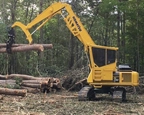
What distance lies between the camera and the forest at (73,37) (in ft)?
84.4

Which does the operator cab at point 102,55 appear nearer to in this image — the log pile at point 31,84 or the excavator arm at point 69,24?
the excavator arm at point 69,24

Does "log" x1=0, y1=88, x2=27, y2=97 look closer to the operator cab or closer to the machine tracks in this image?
the machine tracks

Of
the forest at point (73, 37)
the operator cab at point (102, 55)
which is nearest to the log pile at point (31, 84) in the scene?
the forest at point (73, 37)

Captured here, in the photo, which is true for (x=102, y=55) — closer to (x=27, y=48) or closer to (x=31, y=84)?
(x=27, y=48)

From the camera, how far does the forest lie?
25734 millimetres

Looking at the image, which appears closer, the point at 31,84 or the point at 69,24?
the point at 69,24

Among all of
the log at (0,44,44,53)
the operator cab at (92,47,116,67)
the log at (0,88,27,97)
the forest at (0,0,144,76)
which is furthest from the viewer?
the forest at (0,0,144,76)

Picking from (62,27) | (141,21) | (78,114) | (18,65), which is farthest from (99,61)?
(62,27)

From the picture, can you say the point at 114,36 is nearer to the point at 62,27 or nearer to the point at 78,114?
the point at 62,27

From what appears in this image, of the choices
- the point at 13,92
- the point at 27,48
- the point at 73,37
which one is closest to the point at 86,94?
the point at 13,92

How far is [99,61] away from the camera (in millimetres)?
15141

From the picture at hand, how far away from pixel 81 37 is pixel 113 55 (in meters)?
1.89

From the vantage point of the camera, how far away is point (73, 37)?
108 ft

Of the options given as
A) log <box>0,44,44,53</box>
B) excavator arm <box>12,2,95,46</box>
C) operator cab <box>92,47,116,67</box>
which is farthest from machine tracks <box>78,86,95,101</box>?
log <box>0,44,44,53</box>
